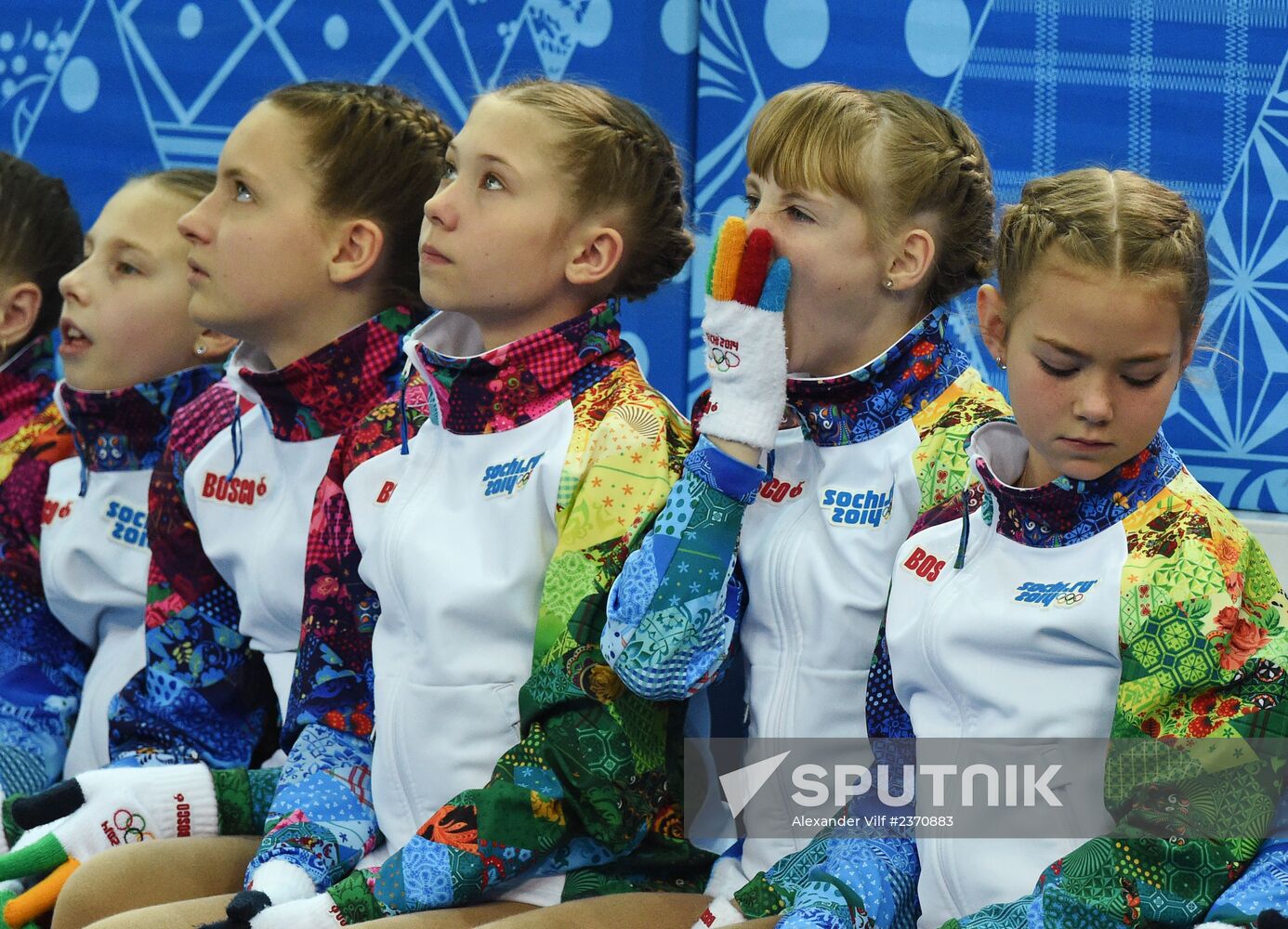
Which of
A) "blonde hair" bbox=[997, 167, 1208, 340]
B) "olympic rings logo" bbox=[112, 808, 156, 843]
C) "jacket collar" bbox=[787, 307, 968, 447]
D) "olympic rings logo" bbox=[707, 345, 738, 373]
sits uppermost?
"blonde hair" bbox=[997, 167, 1208, 340]

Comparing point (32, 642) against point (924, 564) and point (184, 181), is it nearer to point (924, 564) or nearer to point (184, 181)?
point (184, 181)

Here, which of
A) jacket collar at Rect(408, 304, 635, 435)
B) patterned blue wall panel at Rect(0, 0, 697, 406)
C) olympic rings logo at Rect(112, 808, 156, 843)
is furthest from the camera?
patterned blue wall panel at Rect(0, 0, 697, 406)

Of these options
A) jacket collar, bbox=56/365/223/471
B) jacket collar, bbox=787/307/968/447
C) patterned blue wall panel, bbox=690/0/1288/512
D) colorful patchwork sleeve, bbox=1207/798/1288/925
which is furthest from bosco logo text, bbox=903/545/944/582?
jacket collar, bbox=56/365/223/471

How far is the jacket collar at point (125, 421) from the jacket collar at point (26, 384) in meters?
0.25

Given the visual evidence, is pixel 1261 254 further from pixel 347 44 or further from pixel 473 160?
pixel 347 44

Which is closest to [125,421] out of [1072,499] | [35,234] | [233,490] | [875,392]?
[233,490]

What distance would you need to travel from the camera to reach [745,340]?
75.8 inches

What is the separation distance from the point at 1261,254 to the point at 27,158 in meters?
2.52

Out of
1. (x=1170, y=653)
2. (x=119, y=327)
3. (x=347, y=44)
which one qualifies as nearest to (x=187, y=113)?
(x=347, y=44)

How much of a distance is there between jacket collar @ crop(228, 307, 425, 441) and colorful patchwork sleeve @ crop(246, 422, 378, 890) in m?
0.13

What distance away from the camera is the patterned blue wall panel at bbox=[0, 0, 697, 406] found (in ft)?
9.73

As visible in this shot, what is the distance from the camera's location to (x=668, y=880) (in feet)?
6.59

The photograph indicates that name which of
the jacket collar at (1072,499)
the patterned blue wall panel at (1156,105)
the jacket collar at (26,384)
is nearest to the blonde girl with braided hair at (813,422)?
the jacket collar at (1072,499)

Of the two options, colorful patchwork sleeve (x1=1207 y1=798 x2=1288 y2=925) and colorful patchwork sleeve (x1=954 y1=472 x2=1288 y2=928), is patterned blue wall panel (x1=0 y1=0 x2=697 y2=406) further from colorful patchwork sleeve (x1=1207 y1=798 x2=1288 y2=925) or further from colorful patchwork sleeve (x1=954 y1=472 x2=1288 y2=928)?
colorful patchwork sleeve (x1=1207 y1=798 x2=1288 y2=925)
